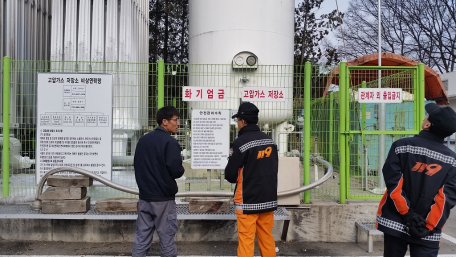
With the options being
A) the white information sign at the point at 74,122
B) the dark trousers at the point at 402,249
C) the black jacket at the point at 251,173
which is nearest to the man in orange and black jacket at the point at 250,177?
the black jacket at the point at 251,173

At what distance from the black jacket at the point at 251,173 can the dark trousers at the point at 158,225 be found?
0.70 meters

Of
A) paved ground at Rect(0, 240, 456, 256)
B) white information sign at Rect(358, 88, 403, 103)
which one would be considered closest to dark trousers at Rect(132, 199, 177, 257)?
paved ground at Rect(0, 240, 456, 256)

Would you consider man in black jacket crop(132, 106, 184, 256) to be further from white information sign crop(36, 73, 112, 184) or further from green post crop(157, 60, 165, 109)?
white information sign crop(36, 73, 112, 184)

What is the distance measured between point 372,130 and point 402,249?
3226 mm

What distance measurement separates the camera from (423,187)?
9.49ft

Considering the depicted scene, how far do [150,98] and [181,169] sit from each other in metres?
2.62

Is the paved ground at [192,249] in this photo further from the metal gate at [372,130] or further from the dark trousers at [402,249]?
the dark trousers at [402,249]

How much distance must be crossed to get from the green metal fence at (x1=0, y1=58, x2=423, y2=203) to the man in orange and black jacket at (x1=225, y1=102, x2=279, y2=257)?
1994mm

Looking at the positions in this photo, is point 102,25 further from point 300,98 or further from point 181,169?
point 181,169

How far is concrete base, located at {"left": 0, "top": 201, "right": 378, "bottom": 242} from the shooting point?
5.30m

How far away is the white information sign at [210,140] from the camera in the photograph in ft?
18.3

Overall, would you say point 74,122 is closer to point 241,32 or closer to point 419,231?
point 241,32

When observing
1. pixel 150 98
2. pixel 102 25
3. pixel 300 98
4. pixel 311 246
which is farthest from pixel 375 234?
pixel 102 25

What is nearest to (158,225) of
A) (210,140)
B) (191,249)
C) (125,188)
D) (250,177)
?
(250,177)
